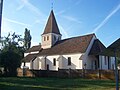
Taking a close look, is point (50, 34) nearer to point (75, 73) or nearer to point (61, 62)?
point (61, 62)

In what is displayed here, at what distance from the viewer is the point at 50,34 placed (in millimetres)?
63750

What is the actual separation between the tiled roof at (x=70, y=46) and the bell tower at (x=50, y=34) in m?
1.95

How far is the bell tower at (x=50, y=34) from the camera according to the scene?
63.7 metres

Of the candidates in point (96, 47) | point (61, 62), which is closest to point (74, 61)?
point (61, 62)

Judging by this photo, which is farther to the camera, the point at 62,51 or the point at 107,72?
the point at 62,51

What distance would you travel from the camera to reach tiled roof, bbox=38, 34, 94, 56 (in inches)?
2046

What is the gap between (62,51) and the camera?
55906mm

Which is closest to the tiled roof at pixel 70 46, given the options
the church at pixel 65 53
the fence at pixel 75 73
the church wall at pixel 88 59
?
the church at pixel 65 53

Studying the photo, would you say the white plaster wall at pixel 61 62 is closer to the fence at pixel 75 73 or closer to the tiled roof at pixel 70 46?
the tiled roof at pixel 70 46

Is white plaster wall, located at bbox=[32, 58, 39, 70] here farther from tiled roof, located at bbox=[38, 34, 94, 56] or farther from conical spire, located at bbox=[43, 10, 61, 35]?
conical spire, located at bbox=[43, 10, 61, 35]

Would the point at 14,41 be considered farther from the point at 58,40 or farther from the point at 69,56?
the point at 69,56

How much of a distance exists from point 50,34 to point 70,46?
10272 millimetres

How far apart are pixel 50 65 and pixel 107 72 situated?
28704 mm

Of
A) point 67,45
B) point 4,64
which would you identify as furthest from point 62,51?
point 4,64
